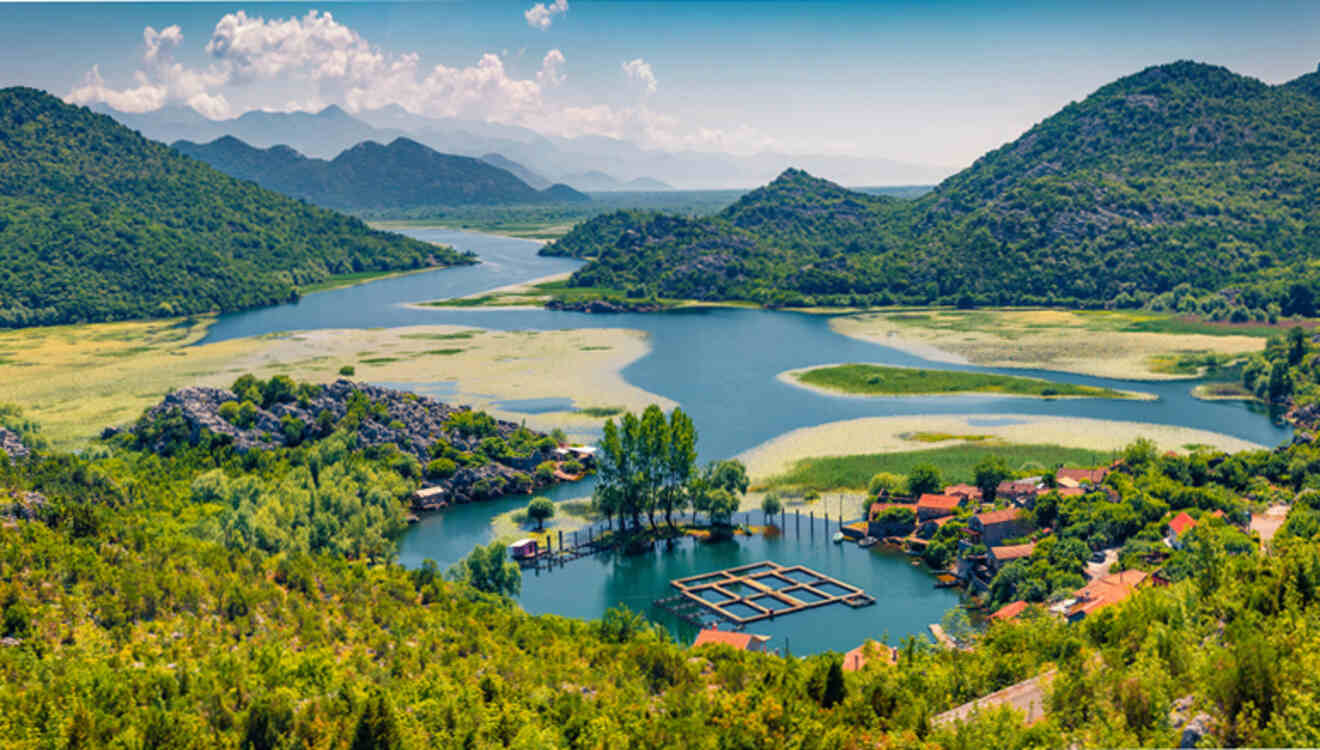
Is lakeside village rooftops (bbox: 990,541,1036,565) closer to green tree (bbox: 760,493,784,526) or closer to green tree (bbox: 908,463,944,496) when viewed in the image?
green tree (bbox: 908,463,944,496)

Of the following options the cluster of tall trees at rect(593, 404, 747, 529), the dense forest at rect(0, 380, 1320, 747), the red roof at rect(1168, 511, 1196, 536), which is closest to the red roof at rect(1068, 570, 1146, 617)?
the dense forest at rect(0, 380, 1320, 747)

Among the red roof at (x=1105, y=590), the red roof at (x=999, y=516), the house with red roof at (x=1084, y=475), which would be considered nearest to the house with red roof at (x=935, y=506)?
the red roof at (x=999, y=516)

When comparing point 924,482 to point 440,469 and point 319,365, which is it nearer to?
point 440,469

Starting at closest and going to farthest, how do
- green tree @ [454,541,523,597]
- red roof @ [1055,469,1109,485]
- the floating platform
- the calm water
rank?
1. the floating platform
2. green tree @ [454,541,523,597]
3. the calm water
4. red roof @ [1055,469,1109,485]

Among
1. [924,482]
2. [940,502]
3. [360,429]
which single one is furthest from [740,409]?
[360,429]

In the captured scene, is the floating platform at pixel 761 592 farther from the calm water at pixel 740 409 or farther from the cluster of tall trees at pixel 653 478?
the cluster of tall trees at pixel 653 478
